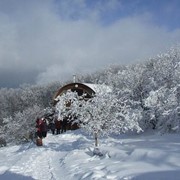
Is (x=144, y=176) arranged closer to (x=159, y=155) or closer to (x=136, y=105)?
(x=159, y=155)

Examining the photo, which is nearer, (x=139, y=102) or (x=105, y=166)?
(x=105, y=166)

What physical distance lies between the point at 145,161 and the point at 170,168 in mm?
1732

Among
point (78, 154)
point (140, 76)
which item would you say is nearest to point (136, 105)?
point (140, 76)

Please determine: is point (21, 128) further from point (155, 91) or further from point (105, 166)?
point (105, 166)

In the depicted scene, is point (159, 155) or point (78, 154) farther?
point (78, 154)

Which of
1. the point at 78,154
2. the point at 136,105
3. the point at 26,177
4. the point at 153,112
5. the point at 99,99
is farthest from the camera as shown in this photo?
the point at 136,105

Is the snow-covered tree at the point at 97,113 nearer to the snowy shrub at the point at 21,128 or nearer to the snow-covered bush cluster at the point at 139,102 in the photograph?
the snow-covered bush cluster at the point at 139,102

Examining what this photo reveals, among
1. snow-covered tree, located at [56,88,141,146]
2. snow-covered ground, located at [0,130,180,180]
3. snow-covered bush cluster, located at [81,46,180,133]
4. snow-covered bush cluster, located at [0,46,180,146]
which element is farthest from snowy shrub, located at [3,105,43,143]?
snow-covered ground, located at [0,130,180,180]

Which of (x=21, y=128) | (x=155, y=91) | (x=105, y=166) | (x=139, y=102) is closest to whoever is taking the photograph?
(x=105, y=166)

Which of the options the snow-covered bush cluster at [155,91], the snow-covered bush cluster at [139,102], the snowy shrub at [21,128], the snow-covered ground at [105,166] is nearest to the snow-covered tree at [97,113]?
the snow-covered bush cluster at [139,102]

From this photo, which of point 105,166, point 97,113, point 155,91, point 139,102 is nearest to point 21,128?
point 139,102

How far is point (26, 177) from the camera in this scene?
38.7 feet

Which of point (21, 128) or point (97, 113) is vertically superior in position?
point (21, 128)

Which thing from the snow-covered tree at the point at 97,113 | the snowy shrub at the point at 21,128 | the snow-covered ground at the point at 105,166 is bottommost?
the snow-covered ground at the point at 105,166
